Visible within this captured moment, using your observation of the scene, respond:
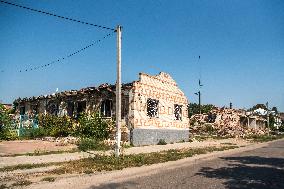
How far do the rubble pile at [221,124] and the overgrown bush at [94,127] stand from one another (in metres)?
24.4

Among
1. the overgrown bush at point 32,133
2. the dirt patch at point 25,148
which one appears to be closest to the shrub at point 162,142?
the dirt patch at point 25,148

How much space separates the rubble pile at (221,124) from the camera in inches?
1641

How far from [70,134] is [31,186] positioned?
45.0 feet

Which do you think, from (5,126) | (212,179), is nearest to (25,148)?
(5,126)

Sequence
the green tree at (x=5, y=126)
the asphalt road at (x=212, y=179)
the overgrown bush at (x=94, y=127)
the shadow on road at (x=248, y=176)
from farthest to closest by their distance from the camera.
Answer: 1. the overgrown bush at (x=94, y=127)
2. the green tree at (x=5, y=126)
3. the shadow on road at (x=248, y=176)
4. the asphalt road at (x=212, y=179)

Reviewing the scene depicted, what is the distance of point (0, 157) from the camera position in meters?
11.3

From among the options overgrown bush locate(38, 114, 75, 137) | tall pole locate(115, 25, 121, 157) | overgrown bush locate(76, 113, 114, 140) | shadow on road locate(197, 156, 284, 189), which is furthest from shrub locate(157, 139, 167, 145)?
shadow on road locate(197, 156, 284, 189)

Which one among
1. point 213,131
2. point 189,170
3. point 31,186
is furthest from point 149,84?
point 213,131

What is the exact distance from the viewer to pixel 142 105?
20172mm

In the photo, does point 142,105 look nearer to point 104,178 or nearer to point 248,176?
point 248,176

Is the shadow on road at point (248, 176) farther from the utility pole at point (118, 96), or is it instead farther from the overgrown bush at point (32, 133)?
the overgrown bush at point (32, 133)

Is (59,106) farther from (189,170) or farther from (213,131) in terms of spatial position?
(213,131)

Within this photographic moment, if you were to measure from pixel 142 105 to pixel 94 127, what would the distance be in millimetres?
3684

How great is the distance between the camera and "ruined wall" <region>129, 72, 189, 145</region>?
19.5m
